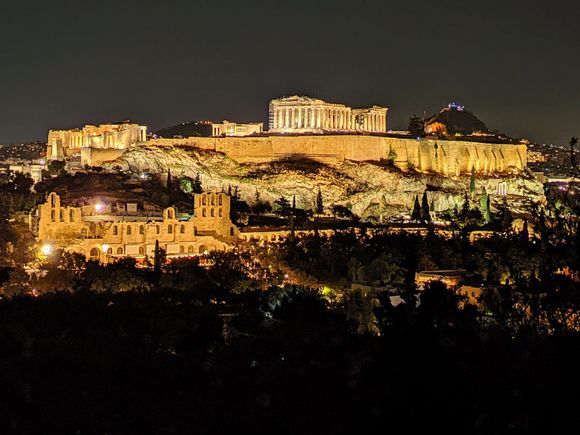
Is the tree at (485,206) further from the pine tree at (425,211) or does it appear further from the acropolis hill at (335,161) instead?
the pine tree at (425,211)

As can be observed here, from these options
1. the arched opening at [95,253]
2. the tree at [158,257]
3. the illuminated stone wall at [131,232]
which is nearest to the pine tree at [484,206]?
the illuminated stone wall at [131,232]

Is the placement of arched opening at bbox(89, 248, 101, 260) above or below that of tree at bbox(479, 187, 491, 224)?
below

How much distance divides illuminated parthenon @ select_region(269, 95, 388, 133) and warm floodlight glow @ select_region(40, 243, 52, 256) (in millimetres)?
28003

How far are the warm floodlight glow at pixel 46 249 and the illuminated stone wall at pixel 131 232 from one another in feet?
0.56

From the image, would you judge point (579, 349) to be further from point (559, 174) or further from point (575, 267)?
point (559, 174)

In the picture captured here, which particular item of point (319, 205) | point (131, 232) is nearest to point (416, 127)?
point (319, 205)

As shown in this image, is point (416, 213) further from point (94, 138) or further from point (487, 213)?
point (94, 138)

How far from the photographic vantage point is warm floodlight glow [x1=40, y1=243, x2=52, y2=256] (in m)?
31.7

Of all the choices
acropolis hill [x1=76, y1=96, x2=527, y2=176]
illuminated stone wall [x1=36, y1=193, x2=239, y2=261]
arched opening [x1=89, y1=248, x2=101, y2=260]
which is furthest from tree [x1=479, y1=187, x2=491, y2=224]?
arched opening [x1=89, y1=248, x2=101, y2=260]

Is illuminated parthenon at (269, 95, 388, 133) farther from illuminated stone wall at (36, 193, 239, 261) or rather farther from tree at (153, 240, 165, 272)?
tree at (153, 240, 165, 272)

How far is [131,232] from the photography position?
1326 inches

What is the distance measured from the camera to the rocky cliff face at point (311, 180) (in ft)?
153

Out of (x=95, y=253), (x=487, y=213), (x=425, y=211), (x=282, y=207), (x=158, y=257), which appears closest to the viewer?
(x=158, y=257)

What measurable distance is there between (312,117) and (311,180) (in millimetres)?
13247
